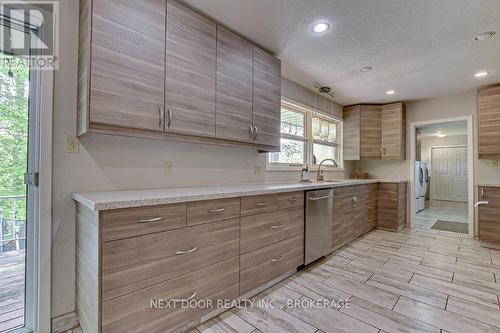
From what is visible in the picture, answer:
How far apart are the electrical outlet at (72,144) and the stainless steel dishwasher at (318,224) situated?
84.7 inches

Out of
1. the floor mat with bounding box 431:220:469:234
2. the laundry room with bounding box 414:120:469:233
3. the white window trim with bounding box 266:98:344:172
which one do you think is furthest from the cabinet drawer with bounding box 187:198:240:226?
the laundry room with bounding box 414:120:469:233

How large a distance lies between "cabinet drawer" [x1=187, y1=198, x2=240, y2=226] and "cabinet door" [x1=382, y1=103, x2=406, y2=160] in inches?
155

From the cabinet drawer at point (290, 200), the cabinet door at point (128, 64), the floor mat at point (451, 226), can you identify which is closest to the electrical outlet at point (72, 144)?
the cabinet door at point (128, 64)

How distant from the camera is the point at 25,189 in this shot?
5.13 ft

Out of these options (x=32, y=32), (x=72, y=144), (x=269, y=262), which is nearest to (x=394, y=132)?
(x=269, y=262)

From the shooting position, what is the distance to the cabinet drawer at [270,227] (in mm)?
1918

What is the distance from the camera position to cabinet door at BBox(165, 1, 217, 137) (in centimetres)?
178

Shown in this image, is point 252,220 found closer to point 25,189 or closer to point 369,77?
point 25,189

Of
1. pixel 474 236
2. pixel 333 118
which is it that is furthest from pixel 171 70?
pixel 474 236

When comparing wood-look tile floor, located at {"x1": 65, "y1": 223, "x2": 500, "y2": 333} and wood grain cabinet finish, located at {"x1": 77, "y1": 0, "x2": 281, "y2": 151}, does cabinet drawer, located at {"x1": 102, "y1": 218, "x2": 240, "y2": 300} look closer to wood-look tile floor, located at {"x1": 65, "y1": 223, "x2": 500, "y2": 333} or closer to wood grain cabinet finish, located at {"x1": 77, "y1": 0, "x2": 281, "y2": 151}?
wood-look tile floor, located at {"x1": 65, "y1": 223, "x2": 500, "y2": 333}

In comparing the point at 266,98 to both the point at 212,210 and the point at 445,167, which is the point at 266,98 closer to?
the point at 212,210

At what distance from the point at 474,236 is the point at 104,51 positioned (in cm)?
558

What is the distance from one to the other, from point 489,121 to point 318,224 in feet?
10.9

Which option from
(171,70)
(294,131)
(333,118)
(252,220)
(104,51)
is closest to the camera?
(104,51)
